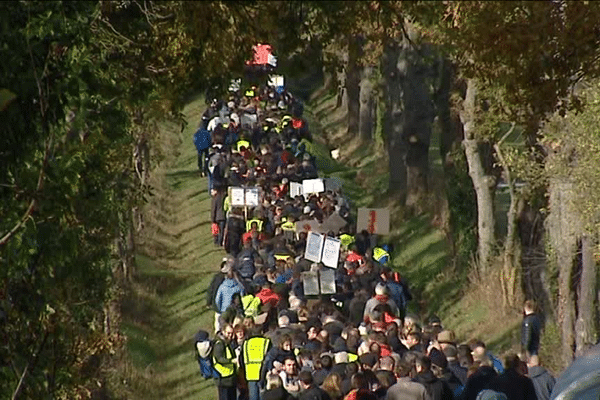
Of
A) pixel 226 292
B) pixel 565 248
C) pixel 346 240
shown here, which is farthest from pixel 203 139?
pixel 565 248

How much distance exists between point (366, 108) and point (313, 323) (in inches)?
1444

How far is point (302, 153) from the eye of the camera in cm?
4050

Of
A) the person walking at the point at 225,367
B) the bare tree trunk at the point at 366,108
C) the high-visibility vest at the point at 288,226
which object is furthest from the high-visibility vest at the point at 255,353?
the bare tree trunk at the point at 366,108

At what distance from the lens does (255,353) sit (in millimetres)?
19672

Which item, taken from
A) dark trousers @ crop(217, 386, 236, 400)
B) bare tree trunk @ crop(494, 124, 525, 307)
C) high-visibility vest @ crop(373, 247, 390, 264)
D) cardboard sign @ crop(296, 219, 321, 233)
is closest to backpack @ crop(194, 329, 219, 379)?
dark trousers @ crop(217, 386, 236, 400)

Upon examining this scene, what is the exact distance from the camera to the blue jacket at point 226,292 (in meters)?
23.8

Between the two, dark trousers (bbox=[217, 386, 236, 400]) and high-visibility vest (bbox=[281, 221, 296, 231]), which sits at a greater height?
high-visibility vest (bbox=[281, 221, 296, 231])

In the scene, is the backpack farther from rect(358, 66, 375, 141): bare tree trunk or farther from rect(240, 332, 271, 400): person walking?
rect(358, 66, 375, 141): bare tree trunk

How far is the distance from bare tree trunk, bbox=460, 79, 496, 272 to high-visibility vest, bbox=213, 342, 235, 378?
972 centimetres

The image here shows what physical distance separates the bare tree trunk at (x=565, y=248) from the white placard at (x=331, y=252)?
3.78 meters

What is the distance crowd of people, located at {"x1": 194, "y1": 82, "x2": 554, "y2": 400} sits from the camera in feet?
53.9

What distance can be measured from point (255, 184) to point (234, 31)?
26.5 metres

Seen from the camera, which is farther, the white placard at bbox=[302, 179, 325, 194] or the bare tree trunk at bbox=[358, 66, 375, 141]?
the bare tree trunk at bbox=[358, 66, 375, 141]

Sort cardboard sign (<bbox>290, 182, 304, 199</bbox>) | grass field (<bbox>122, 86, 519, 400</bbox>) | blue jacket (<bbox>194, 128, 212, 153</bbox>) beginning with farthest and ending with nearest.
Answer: blue jacket (<bbox>194, 128, 212, 153</bbox>) < cardboard sign (<bbox>290, 182, 304, 199</bbox>) < grass field (<bbox>122, 86, 519, 400</bbox>)
